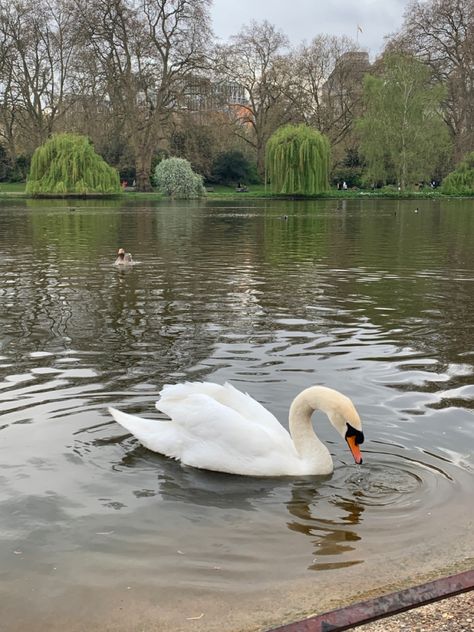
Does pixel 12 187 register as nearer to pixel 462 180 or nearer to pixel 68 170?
pixel 68 170

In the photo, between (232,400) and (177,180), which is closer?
(232,400)

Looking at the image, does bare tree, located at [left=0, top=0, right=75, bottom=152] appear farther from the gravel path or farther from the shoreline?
the gravel path

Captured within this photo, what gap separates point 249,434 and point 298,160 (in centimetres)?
4898

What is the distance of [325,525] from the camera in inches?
158

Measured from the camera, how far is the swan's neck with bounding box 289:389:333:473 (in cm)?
462

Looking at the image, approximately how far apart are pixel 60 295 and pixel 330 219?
2028 centimetres

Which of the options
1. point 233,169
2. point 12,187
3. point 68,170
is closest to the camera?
point 68,170

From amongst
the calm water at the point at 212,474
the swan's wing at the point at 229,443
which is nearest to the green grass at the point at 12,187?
the calm water at the point at 212,474

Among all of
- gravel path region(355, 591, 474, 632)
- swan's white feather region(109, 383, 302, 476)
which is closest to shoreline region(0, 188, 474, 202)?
swan's white feather region(109, 383, 302, 476)

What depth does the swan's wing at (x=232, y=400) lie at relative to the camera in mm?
4812

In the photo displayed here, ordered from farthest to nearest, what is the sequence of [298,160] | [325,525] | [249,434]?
[298,160] < [249,434] < [325,525]

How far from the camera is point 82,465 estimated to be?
15.6 feet

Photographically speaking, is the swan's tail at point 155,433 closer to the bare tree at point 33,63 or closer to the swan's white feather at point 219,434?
the swan's white feather at point 219,434

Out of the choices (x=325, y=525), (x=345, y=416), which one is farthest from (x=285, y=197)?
(x=325, y=525)
